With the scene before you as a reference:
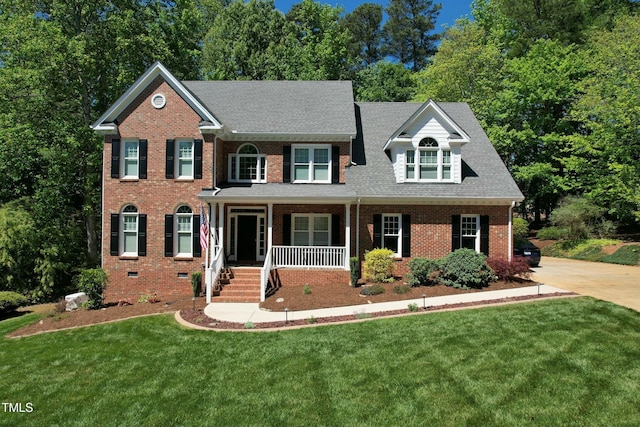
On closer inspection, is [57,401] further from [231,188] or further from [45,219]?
[45,219]

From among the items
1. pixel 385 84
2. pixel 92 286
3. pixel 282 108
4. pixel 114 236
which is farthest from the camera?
pixel 385 84

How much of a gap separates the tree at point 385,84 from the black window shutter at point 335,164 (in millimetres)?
21621

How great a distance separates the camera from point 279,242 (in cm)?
1711

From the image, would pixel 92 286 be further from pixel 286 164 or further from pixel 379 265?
pixel 379 265

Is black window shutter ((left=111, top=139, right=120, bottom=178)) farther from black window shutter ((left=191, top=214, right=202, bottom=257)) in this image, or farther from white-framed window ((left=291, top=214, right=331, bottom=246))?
white-framed window ((left=291, top=214, right=331, bottom=246))

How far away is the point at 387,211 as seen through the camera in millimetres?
16734

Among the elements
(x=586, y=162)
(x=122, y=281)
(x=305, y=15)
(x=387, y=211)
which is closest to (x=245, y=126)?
(x=387, y=211)

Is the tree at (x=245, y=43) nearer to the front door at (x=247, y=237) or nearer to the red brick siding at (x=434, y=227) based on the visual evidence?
the front door at (x=247, y=237)

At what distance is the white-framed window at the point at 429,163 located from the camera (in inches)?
680

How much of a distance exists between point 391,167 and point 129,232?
11.8 metres

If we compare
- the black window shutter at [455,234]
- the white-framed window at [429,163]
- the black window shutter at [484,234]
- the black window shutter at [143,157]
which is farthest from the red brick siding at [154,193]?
the black window shutter at [484,234]

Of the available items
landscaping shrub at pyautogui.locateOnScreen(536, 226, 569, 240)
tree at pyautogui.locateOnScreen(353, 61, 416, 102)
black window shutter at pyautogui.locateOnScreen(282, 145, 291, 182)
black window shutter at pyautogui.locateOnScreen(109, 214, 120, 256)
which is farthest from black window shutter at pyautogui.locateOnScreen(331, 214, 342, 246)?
tree at pyautogui.locateOnScreen(353, 61, 416, 102)

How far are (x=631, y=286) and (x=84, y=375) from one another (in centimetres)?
1721

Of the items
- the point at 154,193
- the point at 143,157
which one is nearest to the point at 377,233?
the point at 154,193
